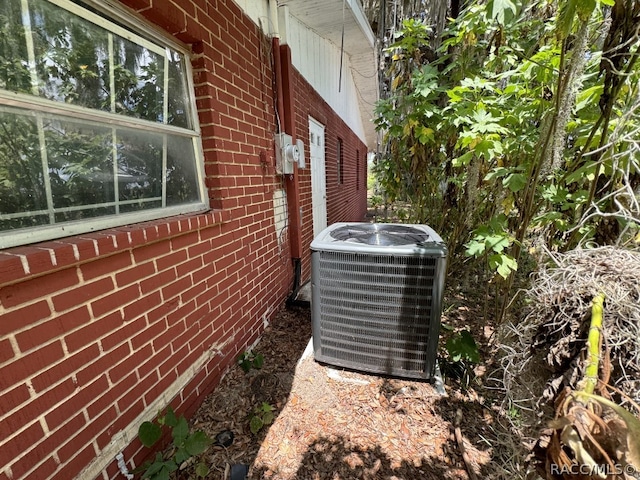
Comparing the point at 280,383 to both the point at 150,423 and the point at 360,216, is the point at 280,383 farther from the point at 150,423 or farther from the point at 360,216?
the point at 360,216

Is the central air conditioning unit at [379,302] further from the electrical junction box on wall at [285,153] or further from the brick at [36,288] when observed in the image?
the brick at [36,288]

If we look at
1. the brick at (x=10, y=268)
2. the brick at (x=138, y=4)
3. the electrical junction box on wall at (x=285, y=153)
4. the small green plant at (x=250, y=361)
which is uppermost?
the brick at (x=138, y=4)

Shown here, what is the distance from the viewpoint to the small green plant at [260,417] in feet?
5.90

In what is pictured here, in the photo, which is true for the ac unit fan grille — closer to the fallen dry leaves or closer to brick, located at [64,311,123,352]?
the fallen dry leaves

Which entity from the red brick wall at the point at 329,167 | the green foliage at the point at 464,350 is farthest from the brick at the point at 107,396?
the red brick wall at the point at 329,167

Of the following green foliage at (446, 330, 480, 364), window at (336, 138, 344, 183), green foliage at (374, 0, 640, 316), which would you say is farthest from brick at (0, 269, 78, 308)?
window at (336, 138, 344, 183)

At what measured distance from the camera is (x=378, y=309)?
2.02 meters

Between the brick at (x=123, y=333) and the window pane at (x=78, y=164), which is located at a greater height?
the window pane at (x=78, y=164)

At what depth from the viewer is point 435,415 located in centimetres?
192

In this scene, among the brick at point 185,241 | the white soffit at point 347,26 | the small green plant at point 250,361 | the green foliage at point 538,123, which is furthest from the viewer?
the white soffit at point 347,26

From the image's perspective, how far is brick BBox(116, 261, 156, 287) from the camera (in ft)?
4.56

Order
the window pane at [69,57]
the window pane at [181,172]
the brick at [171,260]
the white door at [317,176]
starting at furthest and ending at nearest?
the white door at [317,176]
the window pane at [181,172]
the brick at [171,260]
the window pane at [69,57]

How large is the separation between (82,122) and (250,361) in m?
1.99

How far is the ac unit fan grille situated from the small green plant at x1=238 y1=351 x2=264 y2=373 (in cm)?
60
